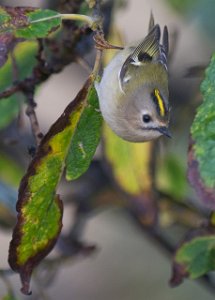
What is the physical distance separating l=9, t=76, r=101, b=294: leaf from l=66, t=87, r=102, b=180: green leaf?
12 mm

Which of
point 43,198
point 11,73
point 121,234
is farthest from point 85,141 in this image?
point 121,234

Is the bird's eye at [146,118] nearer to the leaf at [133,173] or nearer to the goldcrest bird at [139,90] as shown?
the goldcrest bird at [139,90]

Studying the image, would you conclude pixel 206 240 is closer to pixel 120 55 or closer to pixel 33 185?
pixel 33 185

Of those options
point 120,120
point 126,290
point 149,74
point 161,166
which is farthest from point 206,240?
point 126,290

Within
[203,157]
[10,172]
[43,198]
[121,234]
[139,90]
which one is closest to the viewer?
[203,157]

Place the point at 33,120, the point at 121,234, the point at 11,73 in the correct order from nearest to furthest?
the point at 33,120
the point at 11,73
the point at 121,234

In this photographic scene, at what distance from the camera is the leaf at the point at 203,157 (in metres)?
1.16

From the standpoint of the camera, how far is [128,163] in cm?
196

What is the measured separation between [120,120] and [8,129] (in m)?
0.63

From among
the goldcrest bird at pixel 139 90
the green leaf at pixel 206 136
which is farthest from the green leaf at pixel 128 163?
the green leaf at pixel 206 136

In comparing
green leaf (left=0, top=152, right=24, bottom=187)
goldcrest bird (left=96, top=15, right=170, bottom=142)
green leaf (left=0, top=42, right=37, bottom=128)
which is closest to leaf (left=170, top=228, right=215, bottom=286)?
goldcrest bird (left=96, top=15, right=170, bottom=142)

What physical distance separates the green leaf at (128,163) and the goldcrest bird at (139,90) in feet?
0.60

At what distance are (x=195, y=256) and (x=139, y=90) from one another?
16.7 inches

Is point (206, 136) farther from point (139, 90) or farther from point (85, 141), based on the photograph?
point (139, 90)
